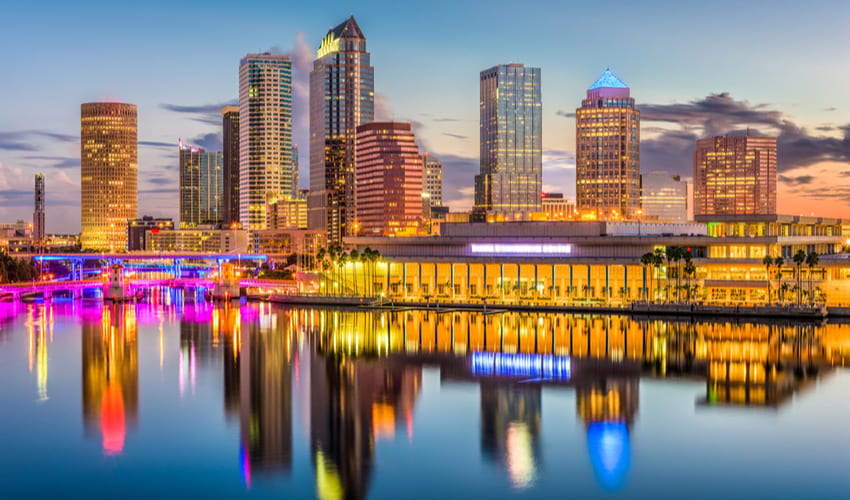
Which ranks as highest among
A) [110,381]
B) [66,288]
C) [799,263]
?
[799,263]

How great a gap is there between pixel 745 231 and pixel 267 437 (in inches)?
3764

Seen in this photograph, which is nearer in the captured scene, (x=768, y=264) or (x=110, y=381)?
(x=110, y=381)

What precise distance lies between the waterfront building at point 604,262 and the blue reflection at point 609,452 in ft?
221

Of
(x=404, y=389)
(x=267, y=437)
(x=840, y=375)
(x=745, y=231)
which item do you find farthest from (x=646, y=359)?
(x=745, y=231)

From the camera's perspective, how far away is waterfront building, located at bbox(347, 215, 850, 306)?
120m

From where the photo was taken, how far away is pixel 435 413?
58312mm

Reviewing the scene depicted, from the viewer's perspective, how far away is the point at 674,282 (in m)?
123

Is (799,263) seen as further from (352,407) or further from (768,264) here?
(352,407)

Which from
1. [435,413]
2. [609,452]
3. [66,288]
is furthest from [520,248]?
[66,288]

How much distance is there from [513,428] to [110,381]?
35.5m

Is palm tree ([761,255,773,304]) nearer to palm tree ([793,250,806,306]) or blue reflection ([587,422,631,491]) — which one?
palm tree ([793,250,806,306])

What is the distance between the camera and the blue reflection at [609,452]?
147 ft

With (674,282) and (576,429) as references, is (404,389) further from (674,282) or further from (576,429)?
(674,282)

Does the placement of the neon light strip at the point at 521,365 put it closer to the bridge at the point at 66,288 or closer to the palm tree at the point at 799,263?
the palm tree at the point at 799,263
